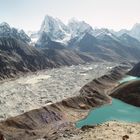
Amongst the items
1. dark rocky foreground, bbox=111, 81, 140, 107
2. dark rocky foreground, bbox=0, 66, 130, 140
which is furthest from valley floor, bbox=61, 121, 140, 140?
dark rocky foreground, bbox=111, 81, 140, 107

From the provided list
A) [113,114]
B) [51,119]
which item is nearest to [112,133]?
[51,119]

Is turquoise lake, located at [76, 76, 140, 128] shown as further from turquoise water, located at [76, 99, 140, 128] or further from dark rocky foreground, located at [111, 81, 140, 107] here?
dark rocky foreground, located at [111, 81, 140, 107]

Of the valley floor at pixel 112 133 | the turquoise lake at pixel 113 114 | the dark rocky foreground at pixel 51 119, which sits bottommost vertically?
the turquoise lake at pixel 113 114

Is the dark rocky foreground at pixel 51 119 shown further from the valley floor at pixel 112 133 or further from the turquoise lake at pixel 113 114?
the valley floor at pixel 112 133

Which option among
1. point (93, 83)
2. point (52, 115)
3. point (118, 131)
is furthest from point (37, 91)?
point (118, 131)

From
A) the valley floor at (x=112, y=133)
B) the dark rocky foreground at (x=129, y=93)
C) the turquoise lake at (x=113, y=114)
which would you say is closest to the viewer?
the valley floor at (x=112, y=133)

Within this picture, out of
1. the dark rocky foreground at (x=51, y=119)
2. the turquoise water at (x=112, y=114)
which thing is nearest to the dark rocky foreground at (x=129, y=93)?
the turquoise water at (x=112, y=114)

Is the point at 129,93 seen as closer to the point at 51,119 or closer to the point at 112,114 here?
the point at 112,114
